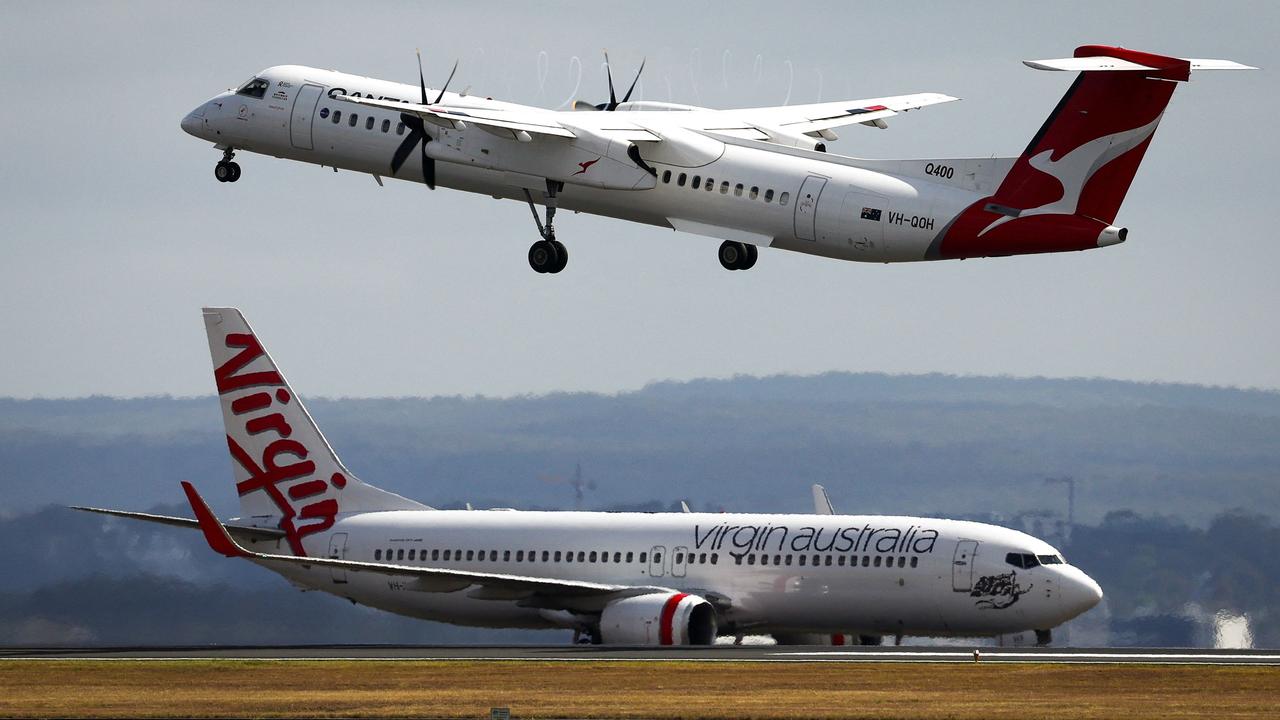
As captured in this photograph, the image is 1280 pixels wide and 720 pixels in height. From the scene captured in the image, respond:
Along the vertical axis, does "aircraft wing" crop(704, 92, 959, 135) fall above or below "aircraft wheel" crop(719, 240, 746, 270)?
above

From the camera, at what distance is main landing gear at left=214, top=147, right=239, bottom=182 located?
238 ft

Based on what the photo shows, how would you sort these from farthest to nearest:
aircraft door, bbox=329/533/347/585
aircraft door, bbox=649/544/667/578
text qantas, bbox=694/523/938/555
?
aircraft door, bbox=329/533/347/585
aircraft door, bbox=649/544/667/578
text qantas, bbox=694/523/938/555

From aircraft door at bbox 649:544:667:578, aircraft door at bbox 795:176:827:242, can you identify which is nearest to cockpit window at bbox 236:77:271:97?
aircraft door at bbox 795:176:827:242

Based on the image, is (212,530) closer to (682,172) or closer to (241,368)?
(241,368)

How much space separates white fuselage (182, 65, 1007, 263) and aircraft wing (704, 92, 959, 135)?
7.99 feet

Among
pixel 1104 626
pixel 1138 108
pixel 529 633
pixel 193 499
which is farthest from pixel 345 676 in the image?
pixel 1104 626

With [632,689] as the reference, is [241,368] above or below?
above

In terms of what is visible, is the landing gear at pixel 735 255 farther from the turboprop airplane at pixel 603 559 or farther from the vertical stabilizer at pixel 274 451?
the vertical stabilizer at pixel 274 451

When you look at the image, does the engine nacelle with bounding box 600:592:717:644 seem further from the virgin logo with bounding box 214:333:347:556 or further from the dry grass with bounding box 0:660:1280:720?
the virgin logo with bounding box 214:333:347:556

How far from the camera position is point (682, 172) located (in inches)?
2557

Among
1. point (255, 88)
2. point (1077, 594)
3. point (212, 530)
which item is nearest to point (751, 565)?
point (1077, 594)

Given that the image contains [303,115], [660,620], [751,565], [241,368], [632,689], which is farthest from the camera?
[241,368]

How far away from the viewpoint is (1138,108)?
6262 cm

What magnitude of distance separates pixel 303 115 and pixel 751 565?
19795 millimetres
